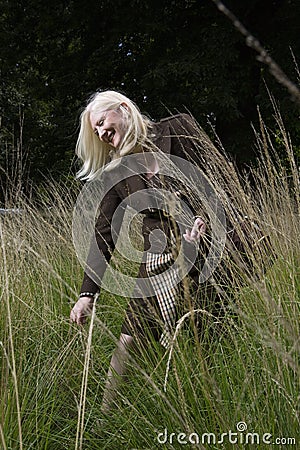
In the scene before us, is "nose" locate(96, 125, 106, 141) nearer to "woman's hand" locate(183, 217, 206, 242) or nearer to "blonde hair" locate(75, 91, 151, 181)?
"blonde hair" locate(75, 91, 151, 181)

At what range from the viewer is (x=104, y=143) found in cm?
213

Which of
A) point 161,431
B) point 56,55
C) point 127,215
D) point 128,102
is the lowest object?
point 161,431

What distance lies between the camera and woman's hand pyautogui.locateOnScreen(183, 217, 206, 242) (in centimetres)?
166

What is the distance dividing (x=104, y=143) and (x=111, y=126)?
150mm

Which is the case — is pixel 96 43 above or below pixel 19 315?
above

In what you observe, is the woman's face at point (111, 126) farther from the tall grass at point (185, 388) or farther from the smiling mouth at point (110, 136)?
the tall grass at point (185, 388)

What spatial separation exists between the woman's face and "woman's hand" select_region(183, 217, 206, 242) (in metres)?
0.50

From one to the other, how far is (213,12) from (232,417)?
6.58 m

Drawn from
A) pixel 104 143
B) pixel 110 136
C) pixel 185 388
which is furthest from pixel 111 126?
pixel 185 388

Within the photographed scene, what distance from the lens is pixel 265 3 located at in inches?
280

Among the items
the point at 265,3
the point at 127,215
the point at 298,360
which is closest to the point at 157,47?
the point at 265,3

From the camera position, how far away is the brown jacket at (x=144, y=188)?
1979 mm

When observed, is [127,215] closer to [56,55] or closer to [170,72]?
[170,72]

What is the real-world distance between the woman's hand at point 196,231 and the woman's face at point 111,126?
500 mm
